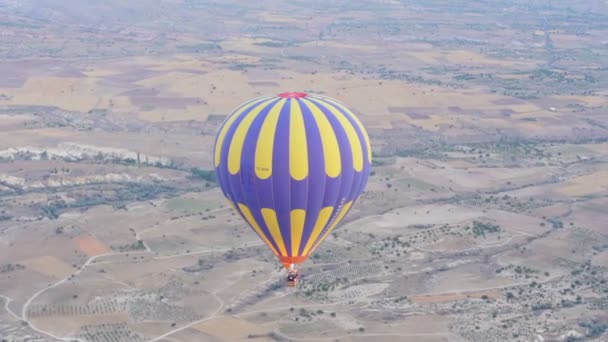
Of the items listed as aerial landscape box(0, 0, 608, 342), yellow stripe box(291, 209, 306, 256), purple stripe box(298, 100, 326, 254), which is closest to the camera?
purple stripe box(298, 100, 326, 254)

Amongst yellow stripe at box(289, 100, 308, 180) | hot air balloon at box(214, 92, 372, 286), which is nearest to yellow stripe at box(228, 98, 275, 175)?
hot air balloon at box(214, 92, 372, 286)

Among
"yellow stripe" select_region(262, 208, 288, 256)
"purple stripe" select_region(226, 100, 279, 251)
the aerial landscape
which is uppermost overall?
"purple stripe" select_region(226, 100, 279, 251)

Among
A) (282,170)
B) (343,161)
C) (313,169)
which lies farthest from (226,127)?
(343,161)

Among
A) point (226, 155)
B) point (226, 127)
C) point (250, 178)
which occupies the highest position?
point (226, 127)

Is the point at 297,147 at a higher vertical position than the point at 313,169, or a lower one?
higher

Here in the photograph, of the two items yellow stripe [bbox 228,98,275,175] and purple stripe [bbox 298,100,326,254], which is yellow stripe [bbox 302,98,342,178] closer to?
purple stripe [bbox 298,100,326,254]

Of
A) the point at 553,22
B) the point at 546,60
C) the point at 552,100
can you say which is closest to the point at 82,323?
the point at 552,100

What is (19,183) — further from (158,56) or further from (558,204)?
(158,56)

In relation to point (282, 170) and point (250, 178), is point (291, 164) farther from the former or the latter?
point (250, 178)
